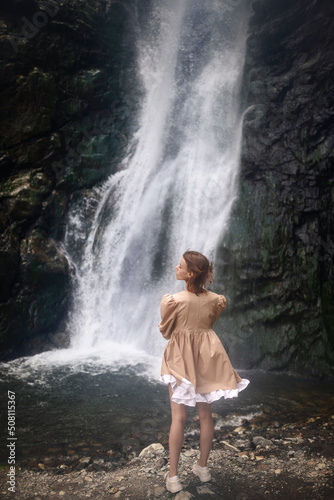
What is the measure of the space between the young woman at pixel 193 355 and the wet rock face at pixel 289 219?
4.54 m

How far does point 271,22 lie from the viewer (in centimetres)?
894

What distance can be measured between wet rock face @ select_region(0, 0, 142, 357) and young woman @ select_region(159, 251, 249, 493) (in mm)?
5887

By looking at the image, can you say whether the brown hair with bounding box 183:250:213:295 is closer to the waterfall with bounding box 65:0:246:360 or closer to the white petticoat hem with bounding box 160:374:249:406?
the white petticoat hem with bounding box 160:374:249:406

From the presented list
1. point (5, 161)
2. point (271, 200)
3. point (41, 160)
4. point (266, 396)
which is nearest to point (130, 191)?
point (41, 160)

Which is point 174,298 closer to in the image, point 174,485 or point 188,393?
point 188,393

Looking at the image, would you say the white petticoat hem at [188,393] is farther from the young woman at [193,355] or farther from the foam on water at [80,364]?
the foam on water at [80,364]

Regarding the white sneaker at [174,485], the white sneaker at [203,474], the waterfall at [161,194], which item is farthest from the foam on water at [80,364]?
the white sneaker at [174,485]

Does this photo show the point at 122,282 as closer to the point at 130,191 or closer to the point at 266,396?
the point at 130,191

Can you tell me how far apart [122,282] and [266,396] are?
14.3 feet

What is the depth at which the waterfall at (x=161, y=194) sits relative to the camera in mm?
8562

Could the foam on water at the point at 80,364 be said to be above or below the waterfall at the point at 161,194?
below

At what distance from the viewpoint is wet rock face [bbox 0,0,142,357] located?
8102 millimetres

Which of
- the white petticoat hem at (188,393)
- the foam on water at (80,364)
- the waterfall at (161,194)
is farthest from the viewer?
the waterfall at (161,194)

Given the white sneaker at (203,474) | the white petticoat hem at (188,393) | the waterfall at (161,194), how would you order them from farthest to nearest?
1. the waterfall at (161,194)
2. the white sneaker at (203,474)
3. the white petticoat hem at (188,393)
